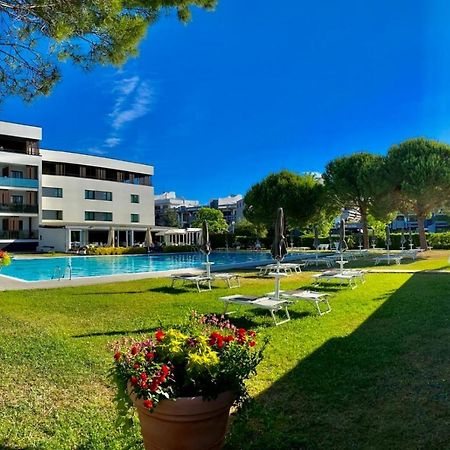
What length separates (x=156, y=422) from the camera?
2.68 meters

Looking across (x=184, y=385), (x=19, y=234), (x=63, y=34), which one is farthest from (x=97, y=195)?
(x=184, y=385)

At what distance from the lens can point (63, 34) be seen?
4789mm

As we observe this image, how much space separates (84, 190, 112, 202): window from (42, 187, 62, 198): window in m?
2.93

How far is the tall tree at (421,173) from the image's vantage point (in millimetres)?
28938

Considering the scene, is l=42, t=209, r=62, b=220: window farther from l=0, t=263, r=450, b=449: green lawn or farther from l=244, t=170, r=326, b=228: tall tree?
l=0, t=263, r=450, b=449: green lawn

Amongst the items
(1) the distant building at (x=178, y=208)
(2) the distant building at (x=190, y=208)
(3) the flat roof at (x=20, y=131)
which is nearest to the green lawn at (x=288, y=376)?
(3) the flat roof at (x=20, y=131)

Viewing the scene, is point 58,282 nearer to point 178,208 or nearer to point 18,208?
point 18,208

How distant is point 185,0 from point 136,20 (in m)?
0.97

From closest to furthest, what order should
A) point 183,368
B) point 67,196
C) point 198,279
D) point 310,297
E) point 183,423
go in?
1. point 183,423
2. point 183,368
3. point 310,297
4. point 198,279
5. point 67,196

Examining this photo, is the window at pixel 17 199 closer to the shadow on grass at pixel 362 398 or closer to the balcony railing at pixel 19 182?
the balcony railing at pixel 19 182

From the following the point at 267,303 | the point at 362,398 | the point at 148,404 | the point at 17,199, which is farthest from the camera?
the point at 17,199

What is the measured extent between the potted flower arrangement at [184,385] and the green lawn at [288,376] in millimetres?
424

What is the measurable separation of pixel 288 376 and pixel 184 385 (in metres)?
2.42

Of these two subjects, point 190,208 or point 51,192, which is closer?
point 51,192
